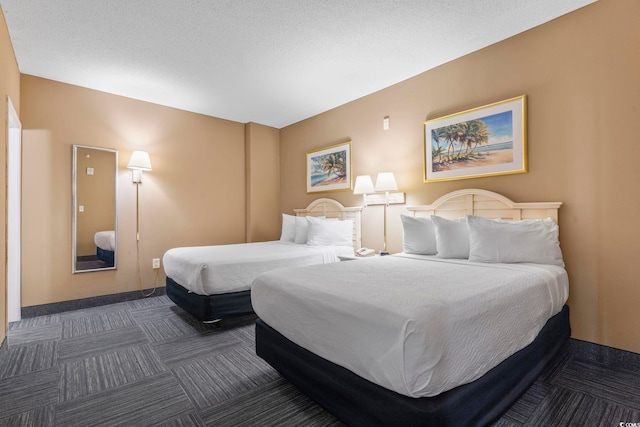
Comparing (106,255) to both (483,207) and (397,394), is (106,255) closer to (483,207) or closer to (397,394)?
(397,394)

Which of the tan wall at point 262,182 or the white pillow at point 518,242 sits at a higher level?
the tan wall at point 262,182

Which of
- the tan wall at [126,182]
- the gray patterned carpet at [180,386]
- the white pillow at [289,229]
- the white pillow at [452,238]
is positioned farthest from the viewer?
the white pillow at [289,229]

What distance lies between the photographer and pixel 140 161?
405 centimetres

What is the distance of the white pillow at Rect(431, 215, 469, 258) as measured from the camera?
2.73m

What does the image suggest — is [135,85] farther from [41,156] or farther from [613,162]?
[613,162]

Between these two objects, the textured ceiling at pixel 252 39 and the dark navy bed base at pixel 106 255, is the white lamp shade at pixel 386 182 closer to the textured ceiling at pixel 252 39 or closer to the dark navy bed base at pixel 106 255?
the textured ceiling at pixel 252 39

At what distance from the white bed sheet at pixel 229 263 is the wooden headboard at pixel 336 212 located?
474mm

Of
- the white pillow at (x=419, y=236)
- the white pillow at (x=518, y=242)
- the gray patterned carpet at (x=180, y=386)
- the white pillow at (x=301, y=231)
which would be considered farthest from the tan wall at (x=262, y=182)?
the white pillow at (x=518, y=242)

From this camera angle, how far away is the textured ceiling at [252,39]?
2434 mm

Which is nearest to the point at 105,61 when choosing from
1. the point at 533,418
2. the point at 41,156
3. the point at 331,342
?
the point at 41,156

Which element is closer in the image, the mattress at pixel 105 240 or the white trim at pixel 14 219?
the white trim at pixel 14 219

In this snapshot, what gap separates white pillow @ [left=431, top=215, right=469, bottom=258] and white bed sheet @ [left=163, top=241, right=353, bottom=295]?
143 cm

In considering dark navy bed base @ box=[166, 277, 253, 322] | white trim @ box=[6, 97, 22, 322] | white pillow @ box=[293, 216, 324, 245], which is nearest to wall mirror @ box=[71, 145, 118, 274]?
white trim @ box=[6, 97, 22, 322]

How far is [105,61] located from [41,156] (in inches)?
54.4
